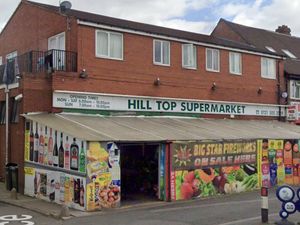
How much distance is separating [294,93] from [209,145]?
1282 cm

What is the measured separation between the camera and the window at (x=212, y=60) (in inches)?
970

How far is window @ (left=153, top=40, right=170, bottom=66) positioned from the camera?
22.5m

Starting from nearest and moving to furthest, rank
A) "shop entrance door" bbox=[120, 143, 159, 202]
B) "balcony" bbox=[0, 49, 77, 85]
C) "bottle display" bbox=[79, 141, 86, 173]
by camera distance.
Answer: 1. "bottle display" bbox=[79, 141, 86, 173]
2. "shop entrance door" bbox=[120, 143, 159, 202]
3. "balcony" bbox=[0, 49, 77, 85]

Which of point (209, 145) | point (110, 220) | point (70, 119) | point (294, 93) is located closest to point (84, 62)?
point (70, 119)

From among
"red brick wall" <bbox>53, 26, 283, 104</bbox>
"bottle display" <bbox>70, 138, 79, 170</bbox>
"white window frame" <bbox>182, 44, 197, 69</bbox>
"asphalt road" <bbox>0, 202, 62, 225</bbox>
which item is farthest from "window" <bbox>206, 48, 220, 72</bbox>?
"asphalt road" <bbox>0, 202, 62, 225</bbox>

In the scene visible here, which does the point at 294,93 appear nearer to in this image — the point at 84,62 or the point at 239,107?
the point at 239,107

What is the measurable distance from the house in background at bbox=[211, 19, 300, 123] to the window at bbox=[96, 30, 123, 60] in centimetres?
1190

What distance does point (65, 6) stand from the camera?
2256cm

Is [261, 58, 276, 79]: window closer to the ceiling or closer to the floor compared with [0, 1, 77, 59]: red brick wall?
closer to the floor

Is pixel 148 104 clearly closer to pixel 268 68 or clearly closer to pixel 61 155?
pixel 61 155

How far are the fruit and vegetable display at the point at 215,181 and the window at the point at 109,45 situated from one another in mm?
6089

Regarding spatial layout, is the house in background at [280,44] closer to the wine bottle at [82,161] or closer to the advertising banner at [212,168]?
the advertising banner at [212,168]

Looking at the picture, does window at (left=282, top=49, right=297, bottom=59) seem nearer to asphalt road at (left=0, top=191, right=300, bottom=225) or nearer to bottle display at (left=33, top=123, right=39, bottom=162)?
asphalt road at (left=0, top=191, right=300, bottom=225)

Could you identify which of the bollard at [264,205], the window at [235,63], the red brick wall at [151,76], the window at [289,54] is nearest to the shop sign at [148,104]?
the red brick wall at [151,76]
